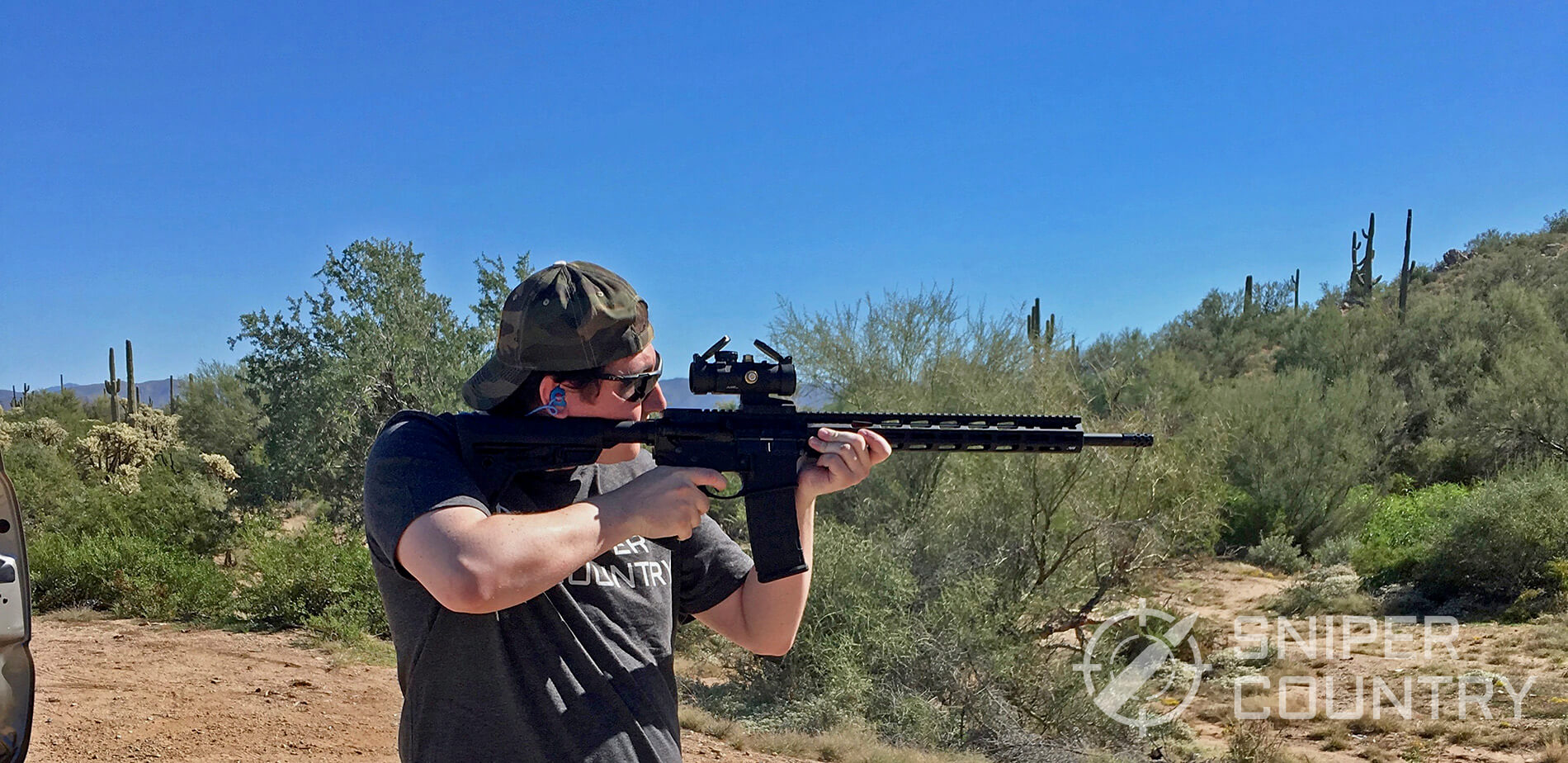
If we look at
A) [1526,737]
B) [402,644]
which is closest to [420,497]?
[402,644]

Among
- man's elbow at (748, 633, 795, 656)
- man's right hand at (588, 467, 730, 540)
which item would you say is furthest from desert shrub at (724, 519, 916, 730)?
man's right hand at (588, 467, 730, 540)

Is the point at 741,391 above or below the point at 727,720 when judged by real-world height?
above

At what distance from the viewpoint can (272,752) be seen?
19.3ft

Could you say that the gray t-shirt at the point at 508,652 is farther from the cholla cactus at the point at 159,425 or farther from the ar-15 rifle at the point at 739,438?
the cholla cactus at the point at 159,425

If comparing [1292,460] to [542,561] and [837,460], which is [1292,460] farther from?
[542,561]

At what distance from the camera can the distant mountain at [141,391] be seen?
112ft

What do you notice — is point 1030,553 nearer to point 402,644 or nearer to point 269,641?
point 269,641

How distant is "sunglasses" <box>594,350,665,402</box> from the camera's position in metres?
2.06

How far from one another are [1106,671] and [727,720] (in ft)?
13.5

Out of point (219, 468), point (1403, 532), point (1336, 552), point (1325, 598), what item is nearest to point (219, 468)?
point (219, 468)

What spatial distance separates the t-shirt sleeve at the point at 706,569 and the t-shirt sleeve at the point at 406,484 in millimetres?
553

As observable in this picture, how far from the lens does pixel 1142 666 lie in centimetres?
1085

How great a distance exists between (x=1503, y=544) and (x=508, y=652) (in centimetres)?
1648

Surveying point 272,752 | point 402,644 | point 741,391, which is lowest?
point 272,752
